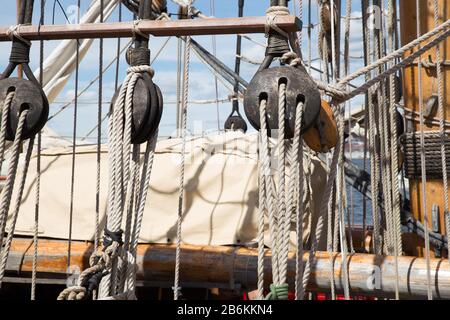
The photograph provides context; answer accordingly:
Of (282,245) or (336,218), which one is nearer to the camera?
(282,245)

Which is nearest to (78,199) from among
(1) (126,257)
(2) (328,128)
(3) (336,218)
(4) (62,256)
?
(4) (62,256)

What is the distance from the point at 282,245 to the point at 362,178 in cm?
229

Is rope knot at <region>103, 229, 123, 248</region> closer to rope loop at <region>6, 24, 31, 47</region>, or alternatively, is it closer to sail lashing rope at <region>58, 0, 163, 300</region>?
sail lashing rope at <region>58, 0, 163, 300</region>

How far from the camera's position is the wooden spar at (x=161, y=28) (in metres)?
1.67

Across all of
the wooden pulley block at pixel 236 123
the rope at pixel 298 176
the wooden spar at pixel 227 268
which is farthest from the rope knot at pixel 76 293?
the wooden pulley block at pixel 236 123

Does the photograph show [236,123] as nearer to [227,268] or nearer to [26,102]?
[227,268]

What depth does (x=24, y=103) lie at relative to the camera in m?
1.75

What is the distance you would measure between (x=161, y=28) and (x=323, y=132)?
552mm

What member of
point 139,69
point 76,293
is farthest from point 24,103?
point 76,293

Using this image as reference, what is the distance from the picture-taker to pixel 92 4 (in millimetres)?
4473

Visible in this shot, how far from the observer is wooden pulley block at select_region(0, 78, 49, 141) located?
174 cm

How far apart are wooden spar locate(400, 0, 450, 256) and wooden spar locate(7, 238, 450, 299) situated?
74 cm

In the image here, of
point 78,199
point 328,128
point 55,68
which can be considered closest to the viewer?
point 328,128

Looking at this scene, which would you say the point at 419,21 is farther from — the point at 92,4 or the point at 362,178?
the point at 92,4
